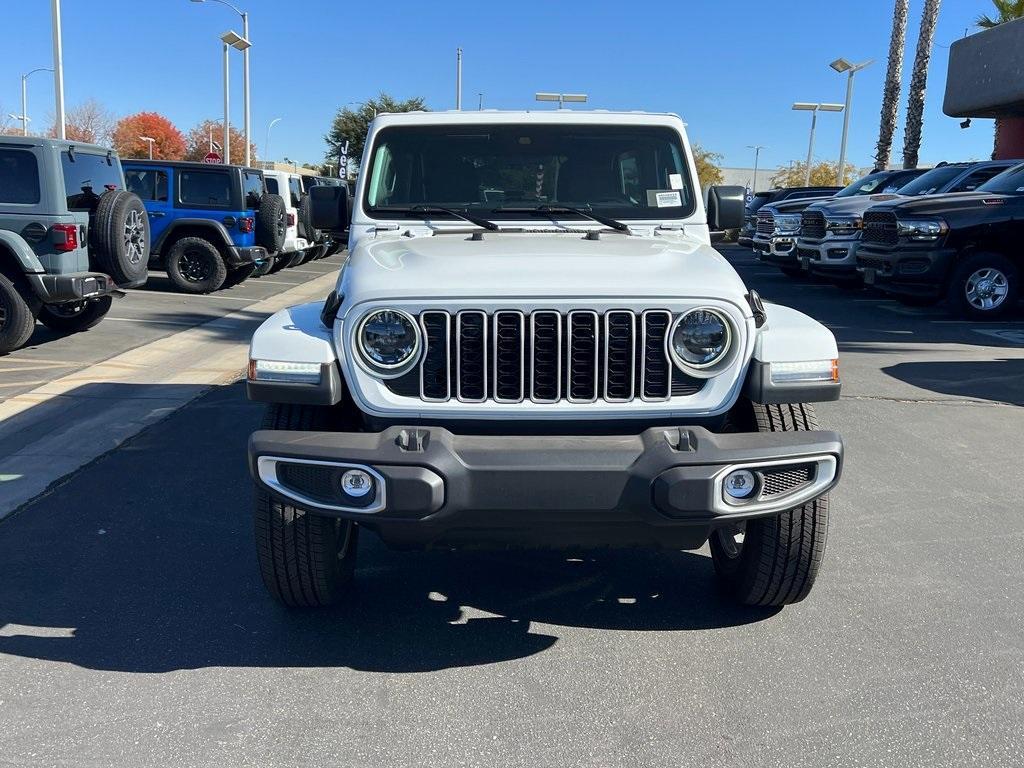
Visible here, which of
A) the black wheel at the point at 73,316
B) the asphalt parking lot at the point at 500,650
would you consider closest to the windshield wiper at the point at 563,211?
the asphalt parking lot at the point at 500,650

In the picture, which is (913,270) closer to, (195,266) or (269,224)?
(269,224)

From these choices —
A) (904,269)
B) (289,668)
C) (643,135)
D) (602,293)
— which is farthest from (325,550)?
(904,269)

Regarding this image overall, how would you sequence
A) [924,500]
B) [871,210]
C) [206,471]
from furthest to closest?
[871,210] → [206,471] → [924,500]

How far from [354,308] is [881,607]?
94.0 inches

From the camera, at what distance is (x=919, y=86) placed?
24641mm

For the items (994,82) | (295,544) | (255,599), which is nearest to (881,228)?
(255,599)

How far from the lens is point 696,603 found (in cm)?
395

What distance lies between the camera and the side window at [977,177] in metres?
14.0

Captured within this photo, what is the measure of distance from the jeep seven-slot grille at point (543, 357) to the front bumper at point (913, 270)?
32.4 ft

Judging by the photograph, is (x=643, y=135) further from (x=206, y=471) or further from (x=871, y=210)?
(x=871, y=210)

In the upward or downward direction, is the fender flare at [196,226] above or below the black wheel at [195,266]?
above

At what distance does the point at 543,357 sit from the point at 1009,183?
439 inches

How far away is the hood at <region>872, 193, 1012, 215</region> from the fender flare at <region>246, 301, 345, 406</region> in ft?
34.7

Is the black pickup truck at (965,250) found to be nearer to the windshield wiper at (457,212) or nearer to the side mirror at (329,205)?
the windshield wiper at (457,212)
